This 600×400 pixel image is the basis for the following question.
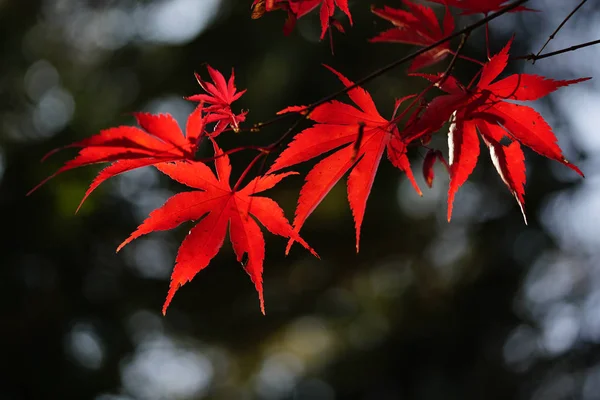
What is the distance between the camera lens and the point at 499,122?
0.66 meters

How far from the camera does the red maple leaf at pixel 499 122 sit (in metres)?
0.62

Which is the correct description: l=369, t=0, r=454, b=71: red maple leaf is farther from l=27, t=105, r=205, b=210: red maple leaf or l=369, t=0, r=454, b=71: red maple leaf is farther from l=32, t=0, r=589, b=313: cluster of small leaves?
l=27, t=105, r=205, b=210: red maple leaf

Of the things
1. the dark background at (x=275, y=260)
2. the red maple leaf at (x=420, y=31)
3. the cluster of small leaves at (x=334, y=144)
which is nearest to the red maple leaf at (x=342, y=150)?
the cluster of small leaves at (x=334, y=144)

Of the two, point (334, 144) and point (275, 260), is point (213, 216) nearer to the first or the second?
point (334, 144)

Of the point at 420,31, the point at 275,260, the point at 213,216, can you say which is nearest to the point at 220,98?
the point at 213,216

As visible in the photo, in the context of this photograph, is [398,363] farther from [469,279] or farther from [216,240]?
[216,240]

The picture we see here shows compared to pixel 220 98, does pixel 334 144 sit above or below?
below

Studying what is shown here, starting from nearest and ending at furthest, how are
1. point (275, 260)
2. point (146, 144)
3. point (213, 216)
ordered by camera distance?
point (146, 144)
point (213, 216)
point (275, 260)

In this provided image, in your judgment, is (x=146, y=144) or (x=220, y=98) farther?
(x=220, y=98)

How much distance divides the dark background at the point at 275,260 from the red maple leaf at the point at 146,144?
2.78 m

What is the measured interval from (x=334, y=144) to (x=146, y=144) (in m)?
0.22

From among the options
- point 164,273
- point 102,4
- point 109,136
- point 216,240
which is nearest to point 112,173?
point 109,136

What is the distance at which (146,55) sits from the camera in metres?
4.11

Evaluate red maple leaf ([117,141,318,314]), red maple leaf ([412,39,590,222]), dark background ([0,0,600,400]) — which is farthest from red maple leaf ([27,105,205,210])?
dark background ([0,0,600,400])
